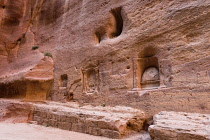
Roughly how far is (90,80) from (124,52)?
255cm

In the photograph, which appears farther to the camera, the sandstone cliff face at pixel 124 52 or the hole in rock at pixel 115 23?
the hole in rock at pixel 115 23

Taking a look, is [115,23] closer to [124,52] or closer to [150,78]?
[124,52]

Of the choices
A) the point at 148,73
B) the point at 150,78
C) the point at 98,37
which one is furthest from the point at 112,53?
the point at 150,78

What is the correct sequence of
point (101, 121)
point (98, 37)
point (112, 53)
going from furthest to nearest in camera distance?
1. point (98, 37)
2. point (112, 53)
3. point (101, 121)

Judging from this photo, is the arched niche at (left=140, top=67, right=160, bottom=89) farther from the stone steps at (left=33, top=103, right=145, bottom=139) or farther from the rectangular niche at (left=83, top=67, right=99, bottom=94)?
the rectangular niche at (left=83, top=67, right=99, bottom=94)

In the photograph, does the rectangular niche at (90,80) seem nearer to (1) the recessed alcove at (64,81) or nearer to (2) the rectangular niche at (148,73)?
(1) the recessed alcove at (64,81)

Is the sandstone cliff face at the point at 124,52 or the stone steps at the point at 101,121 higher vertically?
the sandstone cliff face at the point at 124,52

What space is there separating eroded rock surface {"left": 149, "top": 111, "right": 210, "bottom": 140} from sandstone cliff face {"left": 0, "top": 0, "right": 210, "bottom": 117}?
1167mm

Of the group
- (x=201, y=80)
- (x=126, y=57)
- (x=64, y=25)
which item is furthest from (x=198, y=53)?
(x=64, y=25)

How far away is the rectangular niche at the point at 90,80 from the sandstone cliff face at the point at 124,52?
0.05 metres

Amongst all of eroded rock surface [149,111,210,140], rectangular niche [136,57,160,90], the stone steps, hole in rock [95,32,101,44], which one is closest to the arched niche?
rectangular niche [136,57,160,90]

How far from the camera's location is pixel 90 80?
933cm

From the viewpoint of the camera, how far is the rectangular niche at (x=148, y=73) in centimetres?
720

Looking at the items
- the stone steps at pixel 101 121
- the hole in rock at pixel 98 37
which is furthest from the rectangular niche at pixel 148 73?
the hole in rock at pixel 98 37
